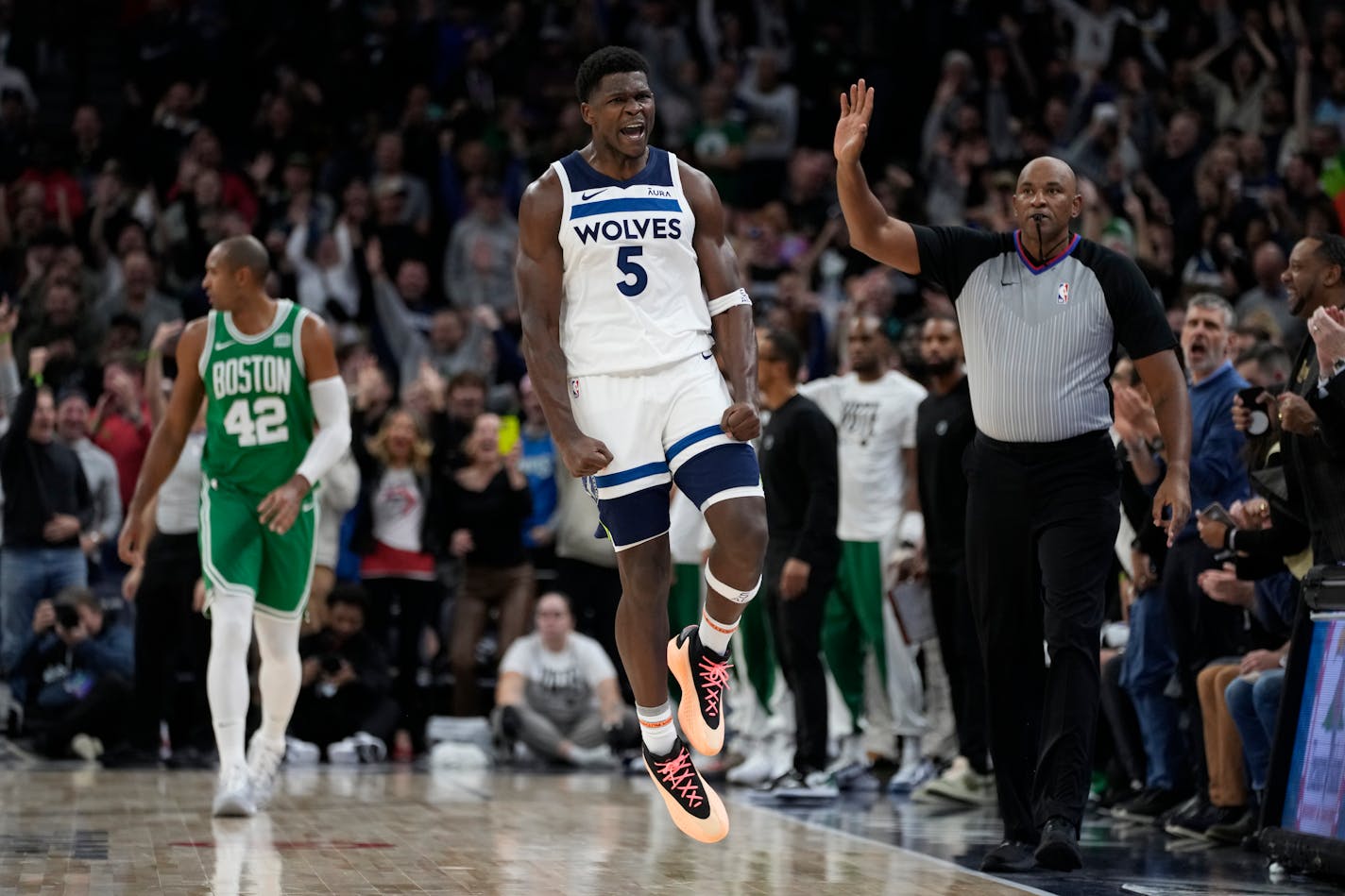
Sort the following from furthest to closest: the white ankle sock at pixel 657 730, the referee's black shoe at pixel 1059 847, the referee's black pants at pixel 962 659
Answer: the referee's black pants at pixel 962 659
the referee's black shoe at pixel 1059 847
the white ankle sock at pixel 657 730

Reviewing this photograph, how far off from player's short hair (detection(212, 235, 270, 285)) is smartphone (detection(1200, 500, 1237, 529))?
4.11 metres

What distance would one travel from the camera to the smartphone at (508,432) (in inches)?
505

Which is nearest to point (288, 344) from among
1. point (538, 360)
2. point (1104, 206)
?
point (538, 360)

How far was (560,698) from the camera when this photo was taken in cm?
1157

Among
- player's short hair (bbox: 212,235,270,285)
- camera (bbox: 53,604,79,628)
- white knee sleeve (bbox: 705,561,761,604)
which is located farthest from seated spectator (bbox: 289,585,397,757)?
white knee sleeve (bbox: 705,561,761,604)

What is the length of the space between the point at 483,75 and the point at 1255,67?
22.7 ft

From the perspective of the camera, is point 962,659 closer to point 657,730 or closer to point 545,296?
point 657,730

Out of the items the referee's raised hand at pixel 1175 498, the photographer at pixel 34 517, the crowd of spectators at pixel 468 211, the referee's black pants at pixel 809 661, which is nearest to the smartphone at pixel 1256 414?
the crowd of spectators at pixel 468 211

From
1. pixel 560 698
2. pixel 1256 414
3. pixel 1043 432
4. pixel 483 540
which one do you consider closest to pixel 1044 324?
pixel 1043 432

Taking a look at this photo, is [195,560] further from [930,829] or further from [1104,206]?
[1104,206]

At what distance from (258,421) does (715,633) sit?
3043mm

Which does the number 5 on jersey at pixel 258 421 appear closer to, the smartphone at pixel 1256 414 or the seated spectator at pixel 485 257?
the smartphone at pixel 1256 414

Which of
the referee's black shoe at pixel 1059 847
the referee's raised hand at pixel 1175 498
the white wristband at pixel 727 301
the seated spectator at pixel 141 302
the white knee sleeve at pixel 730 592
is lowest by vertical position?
the referee's black shoe at pixel 1059 847

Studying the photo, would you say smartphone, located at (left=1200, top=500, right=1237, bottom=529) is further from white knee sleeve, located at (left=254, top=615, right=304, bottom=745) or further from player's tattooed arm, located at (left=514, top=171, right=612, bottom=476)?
white knee sleeve, located at (left=254, top=615, right=304, bottom=745)
